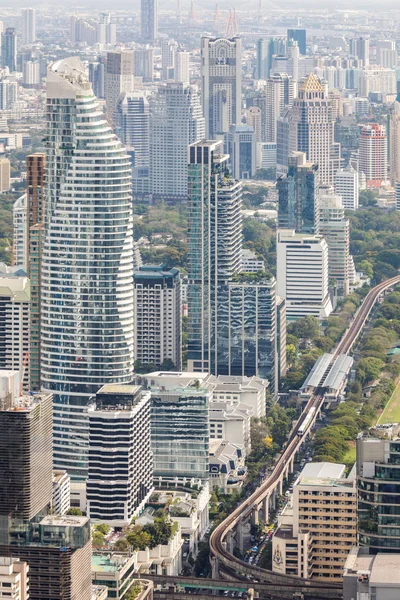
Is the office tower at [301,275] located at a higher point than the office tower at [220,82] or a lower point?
lower

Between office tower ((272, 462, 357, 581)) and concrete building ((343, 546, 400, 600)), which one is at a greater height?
concrete building ((343, 546, 400, 600))

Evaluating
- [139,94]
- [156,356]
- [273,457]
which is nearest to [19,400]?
[273,457]

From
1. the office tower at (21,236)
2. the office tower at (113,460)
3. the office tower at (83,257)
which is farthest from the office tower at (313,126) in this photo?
the office tower at (113,460)

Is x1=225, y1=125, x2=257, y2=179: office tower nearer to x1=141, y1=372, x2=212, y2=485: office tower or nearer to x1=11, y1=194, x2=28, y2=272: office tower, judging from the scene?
x1=11, y1=194, x2=28, y2=272: office tower

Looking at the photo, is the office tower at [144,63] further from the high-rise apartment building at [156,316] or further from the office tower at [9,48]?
the high-rise apartment building at [156,316]

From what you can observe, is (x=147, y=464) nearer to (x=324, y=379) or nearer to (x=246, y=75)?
(x=324, y=379)

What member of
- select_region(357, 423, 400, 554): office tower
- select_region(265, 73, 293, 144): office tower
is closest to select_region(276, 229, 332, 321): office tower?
select_region(357, 423, 400, 554): office tower
